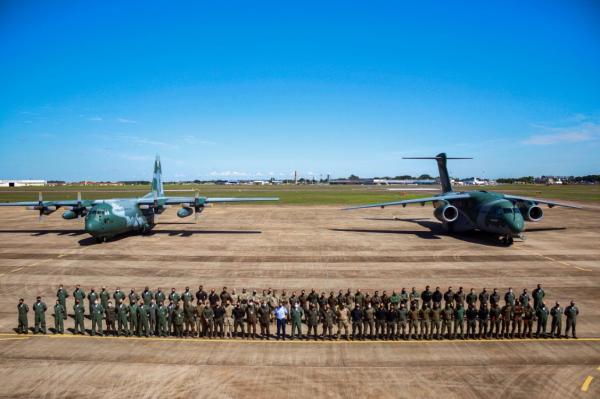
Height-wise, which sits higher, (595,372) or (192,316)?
(192,316)

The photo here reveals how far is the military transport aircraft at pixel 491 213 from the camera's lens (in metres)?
26.8

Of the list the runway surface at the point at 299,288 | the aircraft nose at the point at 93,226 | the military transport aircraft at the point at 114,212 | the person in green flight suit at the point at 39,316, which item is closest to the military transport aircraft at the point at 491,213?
the runway surface at the point at 299,288

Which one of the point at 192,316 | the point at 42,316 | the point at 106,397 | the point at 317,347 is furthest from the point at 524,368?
the point at 42,316

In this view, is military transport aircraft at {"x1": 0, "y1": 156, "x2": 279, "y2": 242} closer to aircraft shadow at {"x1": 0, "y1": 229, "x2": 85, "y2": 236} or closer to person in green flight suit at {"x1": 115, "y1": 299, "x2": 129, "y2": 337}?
aircraft shadow at {"x1": 0, "y1": 229, "x2": 85, "y2": 236}

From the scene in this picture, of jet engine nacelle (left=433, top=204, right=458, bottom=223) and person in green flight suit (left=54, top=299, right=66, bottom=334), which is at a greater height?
jet engine nacelle (left=433, top=204, right=458, bottom=223)

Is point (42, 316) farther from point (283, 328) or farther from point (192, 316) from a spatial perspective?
point (283, 328)

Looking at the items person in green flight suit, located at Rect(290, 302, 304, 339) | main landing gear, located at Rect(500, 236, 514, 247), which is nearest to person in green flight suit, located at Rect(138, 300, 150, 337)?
person in green flight suit, located at Rect(290, 302, 304, 339)

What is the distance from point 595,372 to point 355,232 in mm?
25684

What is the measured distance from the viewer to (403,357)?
1098cm

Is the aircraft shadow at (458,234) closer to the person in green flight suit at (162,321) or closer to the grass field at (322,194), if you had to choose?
the person in green flight suit at (162,321)

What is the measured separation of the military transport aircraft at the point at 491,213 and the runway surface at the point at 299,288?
139cm

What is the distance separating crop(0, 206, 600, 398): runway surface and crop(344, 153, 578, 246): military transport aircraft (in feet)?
4.57

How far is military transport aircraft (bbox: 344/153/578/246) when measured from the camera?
88.1 ft

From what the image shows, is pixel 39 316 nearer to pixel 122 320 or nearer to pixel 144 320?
pixel 122 320
